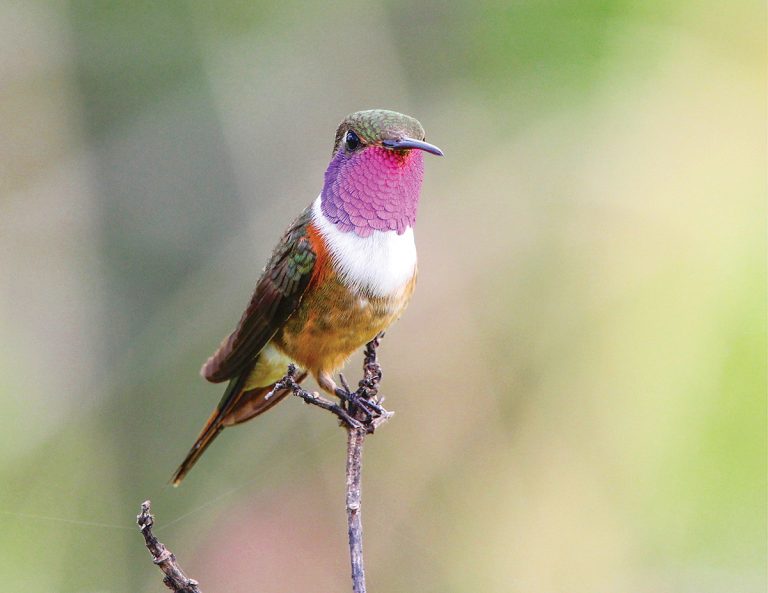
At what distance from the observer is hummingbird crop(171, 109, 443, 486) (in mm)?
2344

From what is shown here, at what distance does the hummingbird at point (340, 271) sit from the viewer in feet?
7.69

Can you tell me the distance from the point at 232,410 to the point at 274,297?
0.48 meters

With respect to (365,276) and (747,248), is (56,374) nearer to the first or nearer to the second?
(365,276)

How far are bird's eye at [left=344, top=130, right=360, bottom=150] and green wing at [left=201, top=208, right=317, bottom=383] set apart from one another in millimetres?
323

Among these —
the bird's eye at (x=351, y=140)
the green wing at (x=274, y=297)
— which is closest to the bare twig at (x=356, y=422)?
the green wing at (x=274, y=297)

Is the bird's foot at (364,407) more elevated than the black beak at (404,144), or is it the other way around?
the black beak at (404,144)

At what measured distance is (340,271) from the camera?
8.49ft

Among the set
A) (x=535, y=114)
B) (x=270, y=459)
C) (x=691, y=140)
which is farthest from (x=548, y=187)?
(x=270, y=459)

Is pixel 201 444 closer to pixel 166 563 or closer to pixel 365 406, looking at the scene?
pixel 365 406

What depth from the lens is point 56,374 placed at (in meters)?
4.43

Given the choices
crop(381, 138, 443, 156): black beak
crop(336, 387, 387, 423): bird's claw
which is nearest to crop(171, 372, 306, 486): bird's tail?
crop(336, 387, 387, 423): bird's claw

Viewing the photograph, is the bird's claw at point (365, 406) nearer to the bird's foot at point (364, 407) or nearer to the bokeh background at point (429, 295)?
the bird's foot at point (364, 407)

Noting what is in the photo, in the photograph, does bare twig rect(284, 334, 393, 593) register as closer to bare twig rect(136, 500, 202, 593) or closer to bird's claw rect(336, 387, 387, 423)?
bird's claw rect(336, 387, 387, 423)

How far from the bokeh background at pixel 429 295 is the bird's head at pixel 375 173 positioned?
1.68 meters
